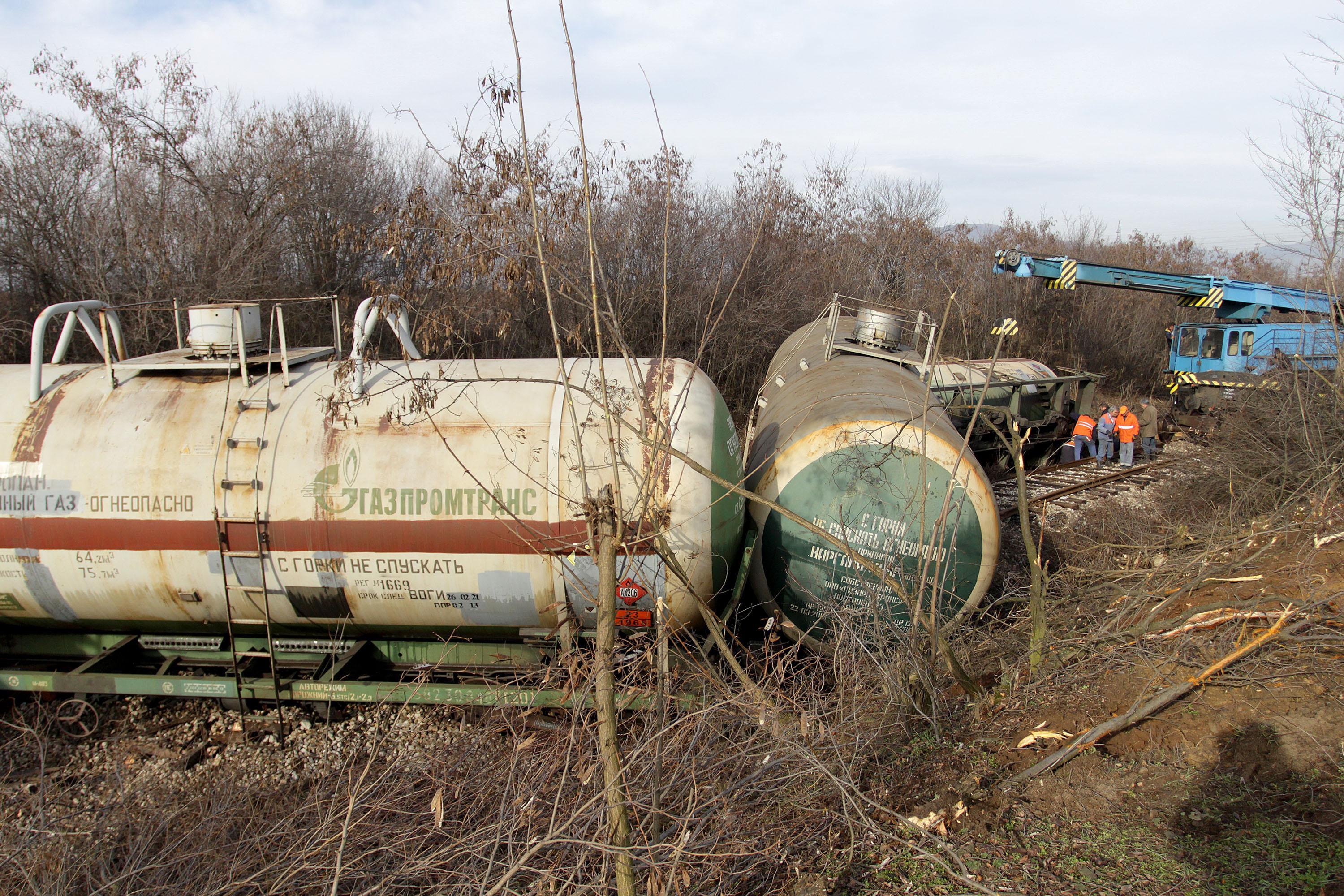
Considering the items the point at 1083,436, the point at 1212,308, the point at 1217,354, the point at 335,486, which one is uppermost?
the point at 1212,308

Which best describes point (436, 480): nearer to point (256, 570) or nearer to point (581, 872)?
point (256, 570)

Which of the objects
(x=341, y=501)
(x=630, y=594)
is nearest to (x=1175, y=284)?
(x=630, y=594)

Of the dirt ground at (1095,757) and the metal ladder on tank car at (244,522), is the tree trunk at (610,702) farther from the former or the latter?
the metal ladder on tank car at (244,522)

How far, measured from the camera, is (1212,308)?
1997 centimetres

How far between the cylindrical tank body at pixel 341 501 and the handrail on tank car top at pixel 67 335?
0.24 metres

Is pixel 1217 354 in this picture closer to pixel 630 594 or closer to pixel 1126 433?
pixel 1126 433

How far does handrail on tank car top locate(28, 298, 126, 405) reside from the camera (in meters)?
6.05

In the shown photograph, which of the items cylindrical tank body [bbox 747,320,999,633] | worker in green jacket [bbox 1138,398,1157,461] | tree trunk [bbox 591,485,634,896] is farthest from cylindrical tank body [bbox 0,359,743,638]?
worker in green jacket [bbox 1138,398,1157,461]

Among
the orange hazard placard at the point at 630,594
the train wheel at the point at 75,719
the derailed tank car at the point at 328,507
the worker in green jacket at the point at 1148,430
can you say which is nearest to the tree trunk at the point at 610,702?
the derailed tank car at the point at 328,507

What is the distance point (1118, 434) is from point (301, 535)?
16253 mm

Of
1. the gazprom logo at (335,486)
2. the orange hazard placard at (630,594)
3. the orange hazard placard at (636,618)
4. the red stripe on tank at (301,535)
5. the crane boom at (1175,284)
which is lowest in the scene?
the orange hazard placard at (636,618)

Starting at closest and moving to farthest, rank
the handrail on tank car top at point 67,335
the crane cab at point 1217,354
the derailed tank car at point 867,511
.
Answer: the derailed tank car at point 867,511 → the handrail on tank car top at point 67,335 → the crane cab at point 1217,354

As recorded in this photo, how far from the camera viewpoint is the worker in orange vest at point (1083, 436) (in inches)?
649

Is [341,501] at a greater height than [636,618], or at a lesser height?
greater
